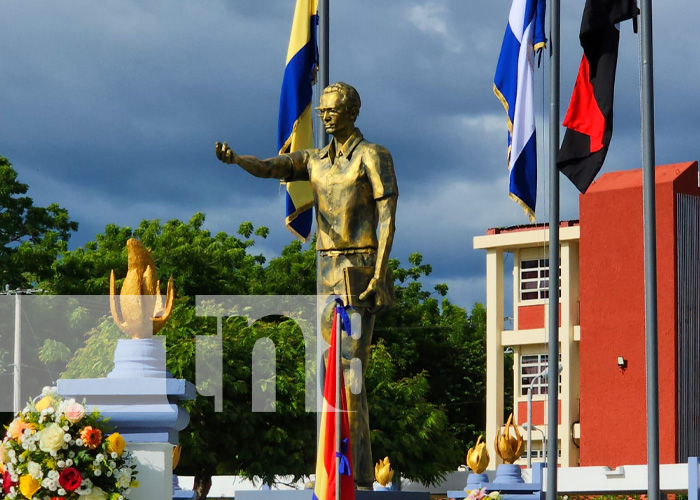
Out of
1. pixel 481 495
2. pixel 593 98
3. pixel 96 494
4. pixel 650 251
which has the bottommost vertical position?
pixel 481 495

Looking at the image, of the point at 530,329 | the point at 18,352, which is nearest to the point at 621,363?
the point at 530,329

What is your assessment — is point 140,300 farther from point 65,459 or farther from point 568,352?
point 568,352

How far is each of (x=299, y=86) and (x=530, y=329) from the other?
33.5m

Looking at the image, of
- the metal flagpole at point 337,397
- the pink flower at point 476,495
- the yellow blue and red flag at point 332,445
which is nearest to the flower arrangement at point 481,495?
the pink flower at point 476,495

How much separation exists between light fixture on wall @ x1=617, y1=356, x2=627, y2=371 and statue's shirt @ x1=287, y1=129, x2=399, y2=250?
30057 millimetres

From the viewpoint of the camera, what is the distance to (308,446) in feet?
108

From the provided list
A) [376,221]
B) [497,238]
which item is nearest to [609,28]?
[376,221]

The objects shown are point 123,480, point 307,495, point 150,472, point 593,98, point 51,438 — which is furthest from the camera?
point 593,98

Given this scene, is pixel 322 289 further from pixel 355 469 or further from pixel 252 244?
pixel 252 244

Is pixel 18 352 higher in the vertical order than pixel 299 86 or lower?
lower

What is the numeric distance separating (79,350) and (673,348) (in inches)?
652

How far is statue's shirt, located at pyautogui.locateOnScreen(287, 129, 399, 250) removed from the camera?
448 inches

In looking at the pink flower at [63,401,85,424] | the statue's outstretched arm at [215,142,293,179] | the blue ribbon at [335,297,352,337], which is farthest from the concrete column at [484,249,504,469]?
the pink flower at [63,401,85,424]

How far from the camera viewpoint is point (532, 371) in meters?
48.8
